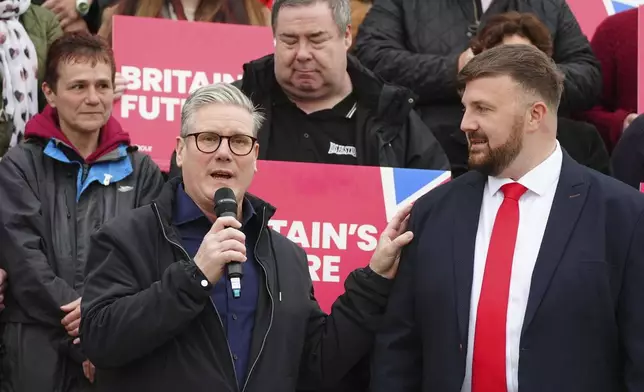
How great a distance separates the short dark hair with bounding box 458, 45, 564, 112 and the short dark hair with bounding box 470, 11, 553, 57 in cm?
209

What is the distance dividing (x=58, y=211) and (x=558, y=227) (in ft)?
7.28

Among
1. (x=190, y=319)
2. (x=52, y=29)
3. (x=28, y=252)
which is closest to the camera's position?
(x=190, y=319)

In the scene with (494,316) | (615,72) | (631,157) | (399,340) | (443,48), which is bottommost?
(399,340)

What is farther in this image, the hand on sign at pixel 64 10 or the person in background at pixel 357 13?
the person in background at pixel 357 13

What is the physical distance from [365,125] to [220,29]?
56.8 inches

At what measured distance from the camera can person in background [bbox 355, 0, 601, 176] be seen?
7.09 metres

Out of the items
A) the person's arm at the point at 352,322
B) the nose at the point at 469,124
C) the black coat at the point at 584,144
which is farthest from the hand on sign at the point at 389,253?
the black coat at the point at 584,144

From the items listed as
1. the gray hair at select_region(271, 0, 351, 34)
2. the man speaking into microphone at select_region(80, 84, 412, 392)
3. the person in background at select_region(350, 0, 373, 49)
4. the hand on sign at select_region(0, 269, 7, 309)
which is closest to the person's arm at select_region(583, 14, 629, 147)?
the person in background at select_region(350, 0, 373, 49)

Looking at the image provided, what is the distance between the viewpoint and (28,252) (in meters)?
5.29

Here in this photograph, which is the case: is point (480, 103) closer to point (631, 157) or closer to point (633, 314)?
point (633, 314)

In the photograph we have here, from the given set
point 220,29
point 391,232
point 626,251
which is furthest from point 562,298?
point 220,29

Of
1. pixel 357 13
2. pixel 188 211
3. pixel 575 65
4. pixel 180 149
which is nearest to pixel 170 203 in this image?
pixel 188 211

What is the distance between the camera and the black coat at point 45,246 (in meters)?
5.26

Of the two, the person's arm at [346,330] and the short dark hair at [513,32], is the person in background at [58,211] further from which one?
the short dark hair at [513,32]
